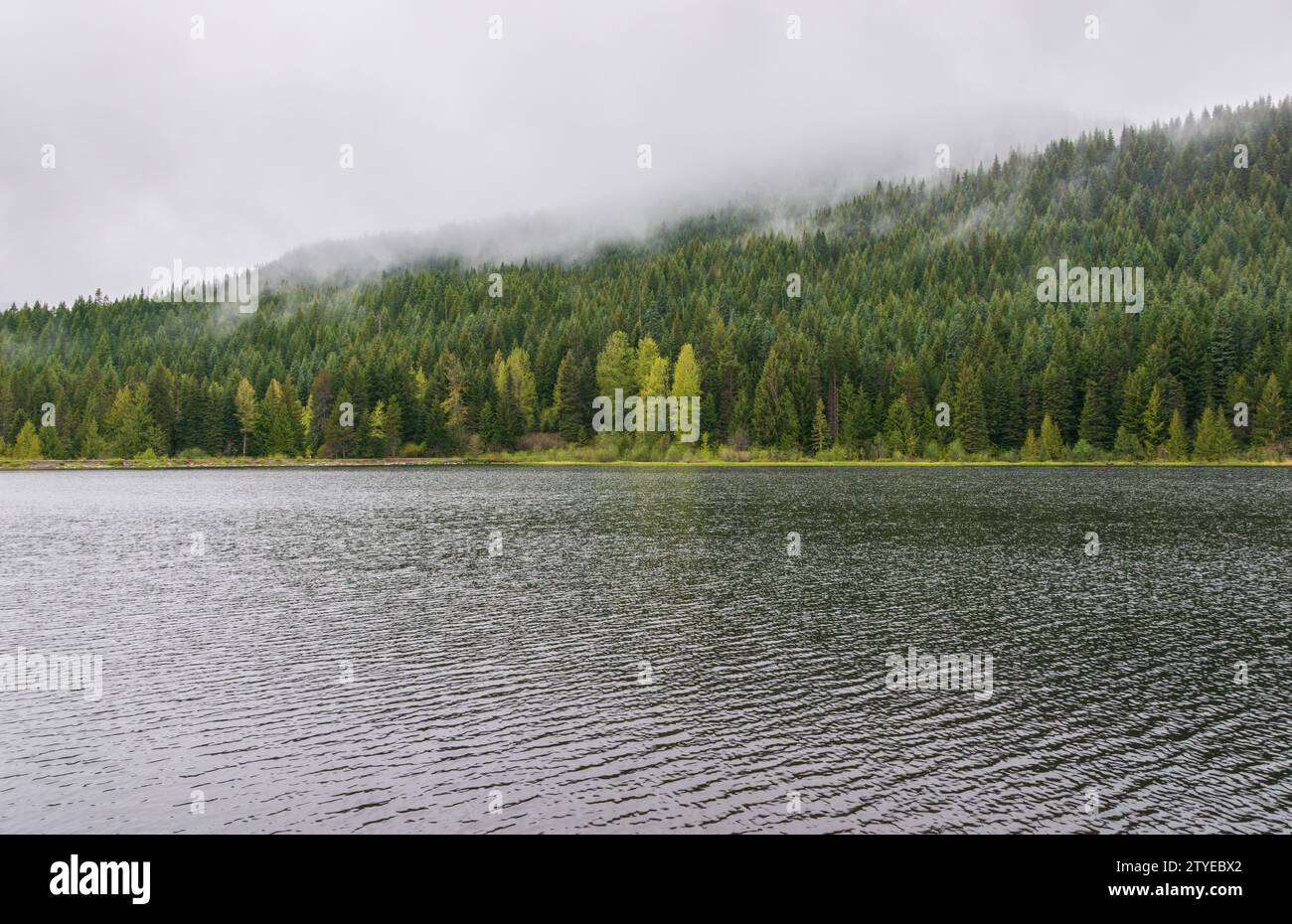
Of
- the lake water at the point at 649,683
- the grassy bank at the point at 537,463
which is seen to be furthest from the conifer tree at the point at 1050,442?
the lake water at the point at 649,683

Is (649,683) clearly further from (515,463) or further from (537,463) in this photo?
(515,463)

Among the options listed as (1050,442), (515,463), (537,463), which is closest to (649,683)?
(1050,442)

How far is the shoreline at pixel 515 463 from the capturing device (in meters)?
160

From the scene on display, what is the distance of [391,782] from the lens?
20141mm

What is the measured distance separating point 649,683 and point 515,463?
16202cm

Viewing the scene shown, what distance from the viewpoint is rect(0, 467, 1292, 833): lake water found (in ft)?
63.0

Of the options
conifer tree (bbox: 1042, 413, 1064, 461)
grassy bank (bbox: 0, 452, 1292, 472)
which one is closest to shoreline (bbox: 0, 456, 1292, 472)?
grassy bank (bbox: 0, 452, 1292, 472)

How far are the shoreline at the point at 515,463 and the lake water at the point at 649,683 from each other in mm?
98244

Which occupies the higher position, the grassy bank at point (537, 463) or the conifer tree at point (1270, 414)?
the conifer tree at point (1270, 414)

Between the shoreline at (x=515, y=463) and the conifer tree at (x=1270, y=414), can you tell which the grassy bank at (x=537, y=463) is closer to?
the shoreline at (x=515, y=463)

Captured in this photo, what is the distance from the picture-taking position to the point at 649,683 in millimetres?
28344
